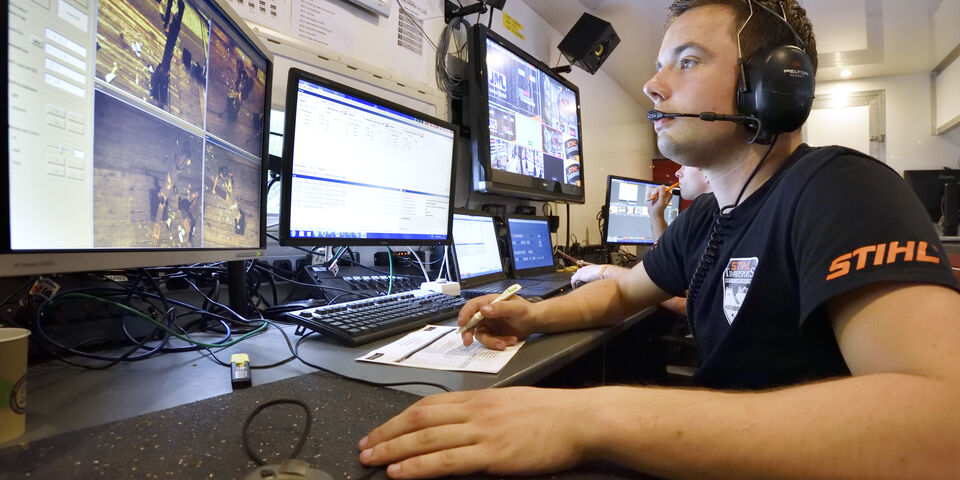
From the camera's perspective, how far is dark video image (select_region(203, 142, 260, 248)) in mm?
743

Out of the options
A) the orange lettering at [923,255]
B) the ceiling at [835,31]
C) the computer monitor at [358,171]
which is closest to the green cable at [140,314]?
the computer monitor at [358,171]

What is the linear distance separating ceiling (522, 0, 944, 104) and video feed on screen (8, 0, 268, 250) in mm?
2205

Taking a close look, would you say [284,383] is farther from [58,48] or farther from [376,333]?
[58,48]

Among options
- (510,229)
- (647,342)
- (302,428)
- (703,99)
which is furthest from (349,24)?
(647,342)

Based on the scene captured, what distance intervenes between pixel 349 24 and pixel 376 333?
1093mm

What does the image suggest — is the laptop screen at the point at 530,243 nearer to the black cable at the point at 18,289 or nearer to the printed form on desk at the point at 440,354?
the printed form on desk at the point at 440,354

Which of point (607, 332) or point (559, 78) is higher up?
point (559, 78)

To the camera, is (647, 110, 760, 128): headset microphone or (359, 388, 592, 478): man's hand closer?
(359, 388, 592, 478): man's hand

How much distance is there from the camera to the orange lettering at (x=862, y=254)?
471 millimetres

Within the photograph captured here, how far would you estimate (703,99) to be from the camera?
859 millimetres

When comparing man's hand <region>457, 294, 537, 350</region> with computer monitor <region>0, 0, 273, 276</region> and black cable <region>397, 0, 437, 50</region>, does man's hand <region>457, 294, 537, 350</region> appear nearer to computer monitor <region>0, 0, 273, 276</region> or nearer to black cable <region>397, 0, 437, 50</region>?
computer monitor <region>0, 0, 273, 276</region>

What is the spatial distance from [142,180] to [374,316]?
15.8 inches

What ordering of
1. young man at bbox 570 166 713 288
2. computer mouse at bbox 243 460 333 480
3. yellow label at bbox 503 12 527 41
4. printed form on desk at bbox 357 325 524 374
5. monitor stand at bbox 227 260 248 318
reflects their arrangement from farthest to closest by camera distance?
1. yellow label at bbox 503 12 527 41
2. young man at bbox 570 166 713 288
3. monitor stand at bbox 227 260 248 318
4. printed form on desk at bbox 357 325 524 374
5. computer mouse at bbox 243 460 333 480

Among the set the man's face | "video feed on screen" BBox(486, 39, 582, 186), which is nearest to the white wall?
"video feed on screen" BBox(486, 39, 582, 186)
